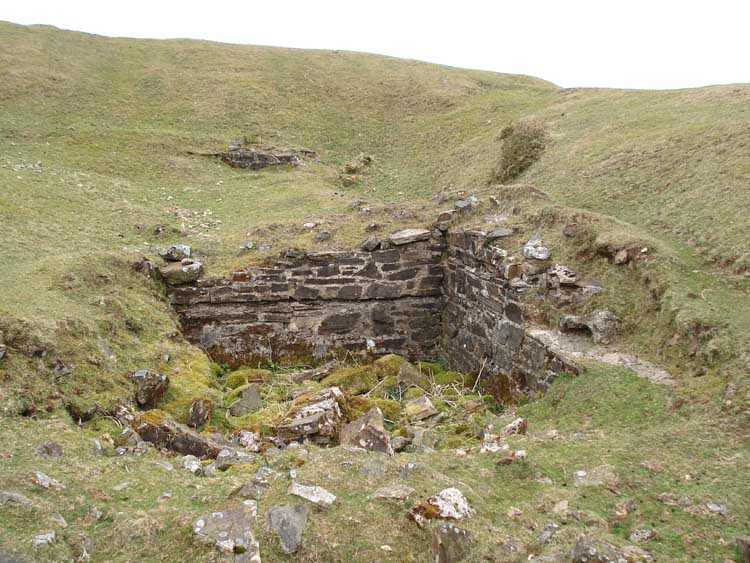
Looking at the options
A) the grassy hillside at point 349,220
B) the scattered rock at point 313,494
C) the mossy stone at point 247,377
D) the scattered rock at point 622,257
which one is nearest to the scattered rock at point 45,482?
the grassy hillside at point 349,220

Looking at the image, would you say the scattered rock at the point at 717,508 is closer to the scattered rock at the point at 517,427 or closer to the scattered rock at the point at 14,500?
the scattered rock at the point at 517,427

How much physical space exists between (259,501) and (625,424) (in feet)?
13.0

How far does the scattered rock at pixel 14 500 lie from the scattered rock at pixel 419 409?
16.2 feet

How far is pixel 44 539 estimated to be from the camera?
4.46 m

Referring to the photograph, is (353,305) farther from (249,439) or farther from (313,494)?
(313,494)

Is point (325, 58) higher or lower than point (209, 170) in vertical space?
higher

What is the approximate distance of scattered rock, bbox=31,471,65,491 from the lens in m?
5.07

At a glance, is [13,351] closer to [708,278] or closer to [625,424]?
→ [625,424]

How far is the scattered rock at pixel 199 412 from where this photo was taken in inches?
331

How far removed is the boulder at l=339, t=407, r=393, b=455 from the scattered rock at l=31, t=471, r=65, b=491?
277 centimetres

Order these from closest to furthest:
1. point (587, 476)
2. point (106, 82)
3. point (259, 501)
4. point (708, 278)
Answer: point (259, 501) → point (587, 476) → point (708, 278) → point (106, 82)

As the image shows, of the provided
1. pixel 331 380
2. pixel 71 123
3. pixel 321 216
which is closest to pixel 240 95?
pixel 71 123

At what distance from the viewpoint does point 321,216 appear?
14484 mm

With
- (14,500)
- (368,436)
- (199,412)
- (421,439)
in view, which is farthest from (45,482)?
(421,439)
